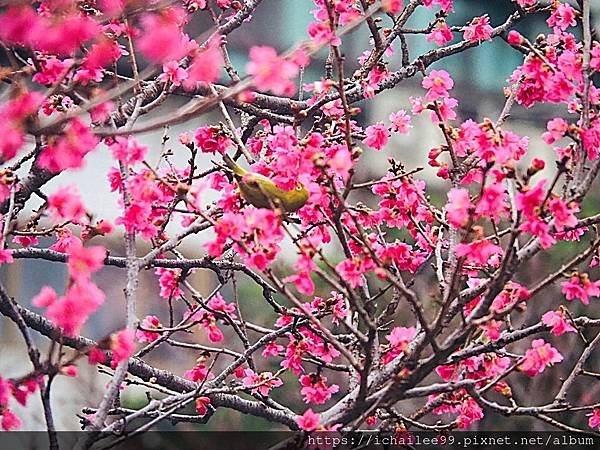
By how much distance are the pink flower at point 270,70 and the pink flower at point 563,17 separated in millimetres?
691

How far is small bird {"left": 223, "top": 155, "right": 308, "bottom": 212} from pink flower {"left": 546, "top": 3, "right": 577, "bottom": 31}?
0.55 m

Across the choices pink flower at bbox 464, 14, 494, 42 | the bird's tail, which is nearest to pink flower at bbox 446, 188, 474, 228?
the bird's tail

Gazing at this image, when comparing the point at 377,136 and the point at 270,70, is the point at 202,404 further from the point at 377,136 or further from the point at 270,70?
the point at 270,70

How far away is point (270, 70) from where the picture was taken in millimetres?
721

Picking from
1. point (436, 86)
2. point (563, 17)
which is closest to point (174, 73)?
point (436, 86)

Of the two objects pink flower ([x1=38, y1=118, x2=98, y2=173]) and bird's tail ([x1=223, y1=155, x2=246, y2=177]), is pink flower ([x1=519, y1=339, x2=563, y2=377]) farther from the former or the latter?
pink flower ([x1=38, y1=118, x2=98, y2=173])

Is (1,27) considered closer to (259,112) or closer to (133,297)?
(133,297)

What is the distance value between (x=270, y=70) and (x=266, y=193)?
0.21 m

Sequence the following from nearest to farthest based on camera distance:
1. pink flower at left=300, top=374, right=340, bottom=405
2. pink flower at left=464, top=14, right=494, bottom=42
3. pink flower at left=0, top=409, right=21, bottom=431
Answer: pink flower at left=0, top=409, right=21, bottom=431 → pink flower at left=300, top=374, right=340, bottom=405 → pink flower at left=464, top=14, right=494, bottom=42

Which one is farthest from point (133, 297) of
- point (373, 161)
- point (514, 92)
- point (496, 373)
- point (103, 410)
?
point (373, 161)

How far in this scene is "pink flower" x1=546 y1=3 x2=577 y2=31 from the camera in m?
1.26

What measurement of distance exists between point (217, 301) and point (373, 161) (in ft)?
6.77

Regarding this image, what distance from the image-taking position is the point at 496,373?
1131mm

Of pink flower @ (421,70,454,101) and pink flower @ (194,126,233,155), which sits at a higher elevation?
pink flower @ (194,126,233,155)
